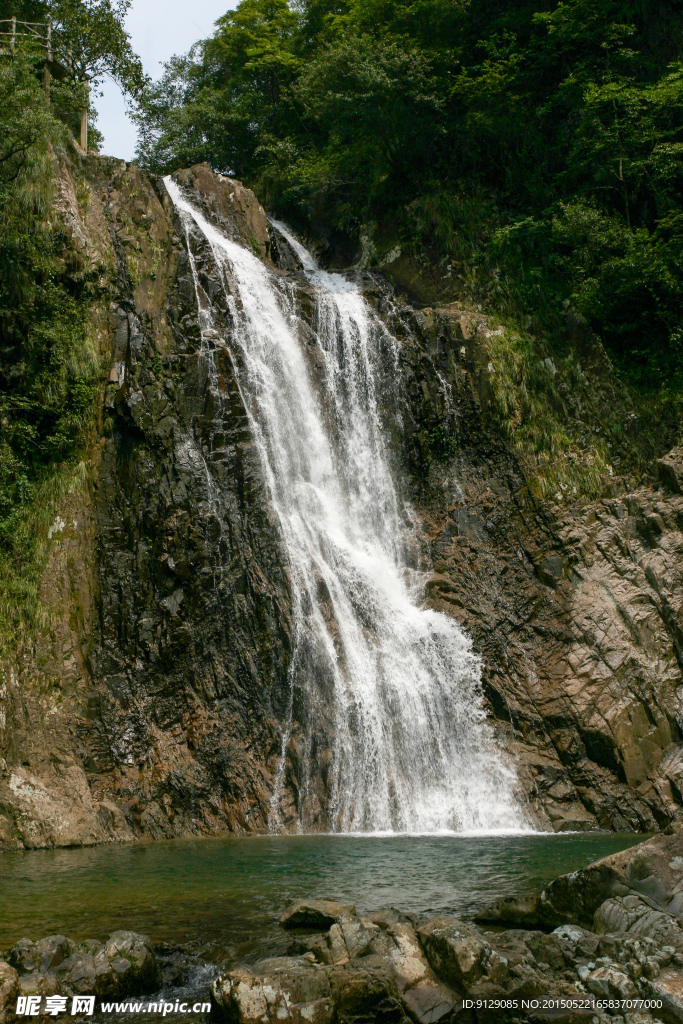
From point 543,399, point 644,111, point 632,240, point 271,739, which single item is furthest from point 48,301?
point 644,111

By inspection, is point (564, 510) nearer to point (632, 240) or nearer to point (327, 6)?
point (632, 240)

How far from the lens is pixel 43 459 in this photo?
1516cm

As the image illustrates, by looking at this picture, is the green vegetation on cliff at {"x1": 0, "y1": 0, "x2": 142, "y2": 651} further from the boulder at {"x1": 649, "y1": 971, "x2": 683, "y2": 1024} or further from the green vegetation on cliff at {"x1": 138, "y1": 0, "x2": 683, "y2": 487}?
the boulder at {"x1": 649, "y1": 971, "x2": 683, "y2": 1024}

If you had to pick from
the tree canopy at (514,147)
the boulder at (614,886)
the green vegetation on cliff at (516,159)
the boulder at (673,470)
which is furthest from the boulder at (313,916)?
the tree canopy at (514,147)

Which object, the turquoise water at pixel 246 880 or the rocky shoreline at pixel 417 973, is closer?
the rocky shoreline at pixel 417 973

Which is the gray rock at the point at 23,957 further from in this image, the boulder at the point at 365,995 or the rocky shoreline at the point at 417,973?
the boulder at the point at 365,995

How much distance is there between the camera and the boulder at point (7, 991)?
511cm

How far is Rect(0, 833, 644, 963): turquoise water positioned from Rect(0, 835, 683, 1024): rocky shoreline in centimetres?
65

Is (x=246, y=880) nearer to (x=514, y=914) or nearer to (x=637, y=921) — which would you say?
(x=514, y=914)

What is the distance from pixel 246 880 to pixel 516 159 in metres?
22.2

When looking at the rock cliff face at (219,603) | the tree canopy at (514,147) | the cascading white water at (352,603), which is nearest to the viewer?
the rock cliff face at (219,603)

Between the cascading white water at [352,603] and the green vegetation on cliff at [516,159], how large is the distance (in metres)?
3.92

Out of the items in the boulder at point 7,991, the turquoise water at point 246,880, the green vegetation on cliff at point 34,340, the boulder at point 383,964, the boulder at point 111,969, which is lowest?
the turquoise water at point 246,880

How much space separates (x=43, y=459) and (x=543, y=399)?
458 inches
